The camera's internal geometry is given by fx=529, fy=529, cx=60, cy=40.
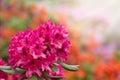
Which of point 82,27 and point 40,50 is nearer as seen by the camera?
point 40,50

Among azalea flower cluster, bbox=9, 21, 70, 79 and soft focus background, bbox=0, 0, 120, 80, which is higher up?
soft focus background, bbox=0, 0, 120, 80

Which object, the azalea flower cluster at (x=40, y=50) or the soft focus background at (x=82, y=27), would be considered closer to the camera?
the azalea flower cluster at (x=40, y=50)

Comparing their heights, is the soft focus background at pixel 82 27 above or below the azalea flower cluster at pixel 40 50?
above

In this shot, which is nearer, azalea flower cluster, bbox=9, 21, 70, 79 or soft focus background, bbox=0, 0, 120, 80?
azalea flower cluster, bbox=9, 21, 70, 79

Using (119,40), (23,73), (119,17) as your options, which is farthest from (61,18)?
(23,73)

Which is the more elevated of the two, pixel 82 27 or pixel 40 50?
pixel 82 27
